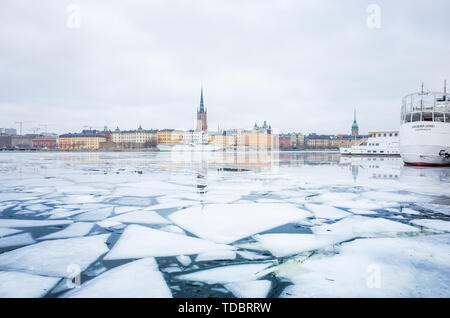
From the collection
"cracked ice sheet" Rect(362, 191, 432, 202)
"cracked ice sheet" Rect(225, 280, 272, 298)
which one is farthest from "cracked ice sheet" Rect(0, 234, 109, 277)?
"cracked ice sheet" Rect(362, 191, 432, 202)

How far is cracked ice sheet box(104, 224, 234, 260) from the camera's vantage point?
3.20 meters

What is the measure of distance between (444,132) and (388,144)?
99.4ft

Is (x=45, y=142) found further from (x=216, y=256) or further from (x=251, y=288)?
(x=251, y=288)

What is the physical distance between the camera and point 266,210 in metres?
5.41

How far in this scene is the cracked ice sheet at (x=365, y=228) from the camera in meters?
3.99

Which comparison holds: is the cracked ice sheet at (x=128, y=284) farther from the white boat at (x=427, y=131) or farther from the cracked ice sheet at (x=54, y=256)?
the white boat at (x=427, y=131)

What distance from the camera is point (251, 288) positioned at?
238 cm

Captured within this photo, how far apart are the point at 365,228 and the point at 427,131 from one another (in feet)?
60.7

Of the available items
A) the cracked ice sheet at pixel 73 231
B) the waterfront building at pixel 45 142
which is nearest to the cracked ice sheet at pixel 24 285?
the cracked ice sheet at pixel 73 231

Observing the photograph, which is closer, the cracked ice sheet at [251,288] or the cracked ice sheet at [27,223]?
the cracked ice sheet at [251,288]

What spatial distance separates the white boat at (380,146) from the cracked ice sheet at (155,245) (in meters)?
50.1

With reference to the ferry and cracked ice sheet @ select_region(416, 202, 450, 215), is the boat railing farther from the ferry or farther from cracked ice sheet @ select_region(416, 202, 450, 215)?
the ferry

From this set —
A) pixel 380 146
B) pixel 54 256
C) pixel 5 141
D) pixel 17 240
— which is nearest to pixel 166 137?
pixel 5 141
